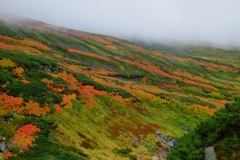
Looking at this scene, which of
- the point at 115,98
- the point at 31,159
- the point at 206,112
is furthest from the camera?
the point at 206,112

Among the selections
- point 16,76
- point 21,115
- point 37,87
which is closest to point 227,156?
point 21,115

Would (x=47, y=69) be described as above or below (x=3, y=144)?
above

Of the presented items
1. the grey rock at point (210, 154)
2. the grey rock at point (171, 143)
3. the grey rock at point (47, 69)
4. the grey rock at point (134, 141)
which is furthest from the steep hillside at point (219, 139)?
the grey rock at point (47, 69)

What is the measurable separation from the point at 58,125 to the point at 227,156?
20.4 m

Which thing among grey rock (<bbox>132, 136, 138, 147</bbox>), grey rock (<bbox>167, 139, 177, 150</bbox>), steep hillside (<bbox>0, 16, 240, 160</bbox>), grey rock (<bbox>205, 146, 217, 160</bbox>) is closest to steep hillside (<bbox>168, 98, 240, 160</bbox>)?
grey rock (<bbox>205, 146, 217, 160</bbox>)

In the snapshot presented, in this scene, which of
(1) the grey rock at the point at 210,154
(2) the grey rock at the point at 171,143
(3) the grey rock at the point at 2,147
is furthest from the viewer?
(2) the grey rock at the point at 171,143

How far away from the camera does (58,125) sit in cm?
3209

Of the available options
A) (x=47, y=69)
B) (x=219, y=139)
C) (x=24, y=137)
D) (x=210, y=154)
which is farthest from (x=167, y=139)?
(x=47, y=69)

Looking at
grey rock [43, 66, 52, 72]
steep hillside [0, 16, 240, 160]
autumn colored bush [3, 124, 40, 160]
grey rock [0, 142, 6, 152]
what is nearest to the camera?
grey rock [0, 142, 6, 152]

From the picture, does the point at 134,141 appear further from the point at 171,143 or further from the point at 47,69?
the point at 47,69

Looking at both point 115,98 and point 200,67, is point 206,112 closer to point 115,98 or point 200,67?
point 115,98

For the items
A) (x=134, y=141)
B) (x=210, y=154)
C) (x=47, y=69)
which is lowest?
(x=134, y=141)

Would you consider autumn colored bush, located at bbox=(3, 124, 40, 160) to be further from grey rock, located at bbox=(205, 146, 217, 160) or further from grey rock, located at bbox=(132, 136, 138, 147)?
grey rock, located at bbox=(205, 146, 217, 160)

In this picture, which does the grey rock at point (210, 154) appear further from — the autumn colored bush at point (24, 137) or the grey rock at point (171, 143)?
the grey rock at point (171, 143)
